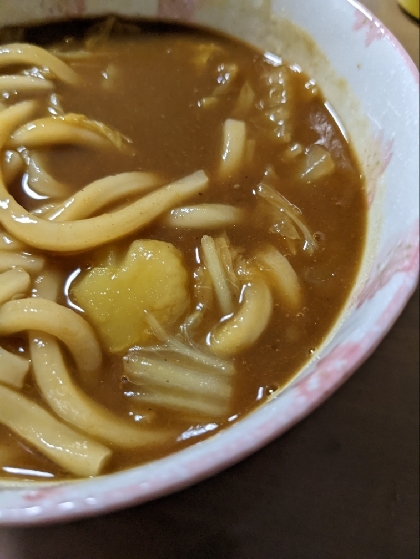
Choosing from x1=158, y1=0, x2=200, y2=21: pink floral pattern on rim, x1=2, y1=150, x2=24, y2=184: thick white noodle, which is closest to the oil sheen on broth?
x1=2, y1=150, x2=24, y2=184: thick white noodle

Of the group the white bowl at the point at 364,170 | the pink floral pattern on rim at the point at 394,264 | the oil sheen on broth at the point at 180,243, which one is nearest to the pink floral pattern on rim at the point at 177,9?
the white bowl at the point at 364,170

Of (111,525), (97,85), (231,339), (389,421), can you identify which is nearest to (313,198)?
(231,339)

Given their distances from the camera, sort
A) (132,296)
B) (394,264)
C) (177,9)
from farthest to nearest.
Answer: (177,9), (132,296), (394,264)

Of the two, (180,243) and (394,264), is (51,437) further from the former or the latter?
(394,264)

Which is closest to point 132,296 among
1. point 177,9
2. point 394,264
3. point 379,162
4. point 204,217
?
point 204,217

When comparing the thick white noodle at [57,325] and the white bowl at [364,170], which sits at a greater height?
the white bowl at [364,170]

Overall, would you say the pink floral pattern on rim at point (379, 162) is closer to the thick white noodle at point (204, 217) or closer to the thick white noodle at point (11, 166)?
the thick white noodle at point (204, 217)

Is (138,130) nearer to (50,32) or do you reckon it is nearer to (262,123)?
(262,123)
